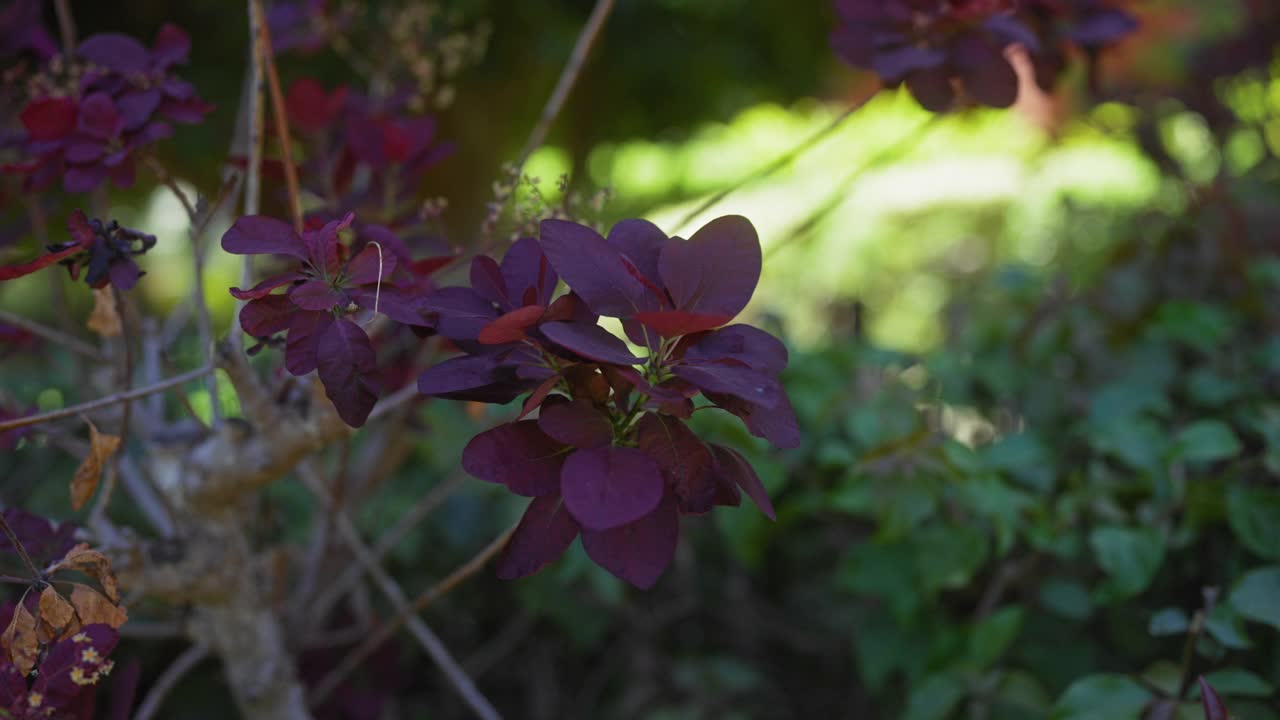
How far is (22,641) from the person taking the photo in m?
0.66

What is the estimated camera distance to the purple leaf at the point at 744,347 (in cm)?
68

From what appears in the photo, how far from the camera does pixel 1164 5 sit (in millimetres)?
4508

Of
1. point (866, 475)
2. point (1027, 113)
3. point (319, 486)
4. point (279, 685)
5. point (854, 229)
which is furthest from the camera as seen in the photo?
point (1027, 113)

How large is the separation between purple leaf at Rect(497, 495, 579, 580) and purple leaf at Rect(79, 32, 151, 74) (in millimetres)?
644

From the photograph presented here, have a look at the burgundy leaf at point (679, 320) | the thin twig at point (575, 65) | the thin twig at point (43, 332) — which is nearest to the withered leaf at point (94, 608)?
the thin twig at point (43, 332)

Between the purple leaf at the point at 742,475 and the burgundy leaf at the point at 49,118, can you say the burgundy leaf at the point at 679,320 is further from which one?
the burgundy leaf at the point at 49,118

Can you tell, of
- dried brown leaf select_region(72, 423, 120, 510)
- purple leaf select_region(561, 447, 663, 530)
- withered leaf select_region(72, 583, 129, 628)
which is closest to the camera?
purple leaf select_region(561, 447, 663, 530)

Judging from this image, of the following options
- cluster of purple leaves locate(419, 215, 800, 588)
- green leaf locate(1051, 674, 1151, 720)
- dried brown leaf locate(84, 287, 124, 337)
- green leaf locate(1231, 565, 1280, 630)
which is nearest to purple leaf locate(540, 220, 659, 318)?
cluster of purple leaves locate(419, 215, 800, 588)

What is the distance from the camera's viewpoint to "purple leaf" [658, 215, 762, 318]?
0.68 meters

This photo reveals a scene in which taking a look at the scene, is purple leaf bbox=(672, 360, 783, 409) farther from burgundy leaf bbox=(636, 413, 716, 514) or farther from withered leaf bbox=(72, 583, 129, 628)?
withered leaf bbox=(72, 583, 129, 628)

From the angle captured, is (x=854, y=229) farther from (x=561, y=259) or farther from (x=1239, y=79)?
(x=561, y=259)

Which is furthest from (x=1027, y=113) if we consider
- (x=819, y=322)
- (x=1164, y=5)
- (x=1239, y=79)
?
(x=1239, y=79)

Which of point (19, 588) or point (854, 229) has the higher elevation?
point (19, 588)

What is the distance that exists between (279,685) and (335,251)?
0.62 m
